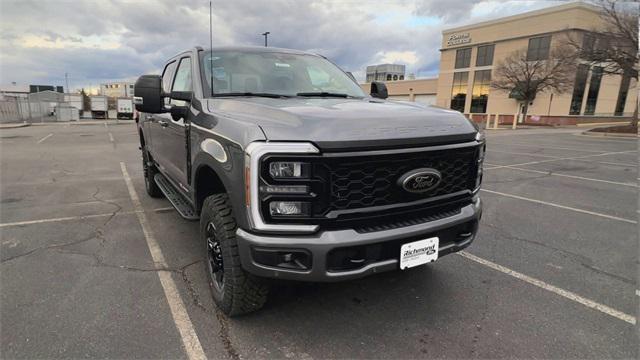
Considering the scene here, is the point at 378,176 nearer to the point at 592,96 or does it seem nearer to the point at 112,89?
the point at 592,96

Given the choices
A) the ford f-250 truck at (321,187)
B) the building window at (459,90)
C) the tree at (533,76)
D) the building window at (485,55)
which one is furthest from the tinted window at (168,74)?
the building window at (459,90)

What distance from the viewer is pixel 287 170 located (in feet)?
7.04

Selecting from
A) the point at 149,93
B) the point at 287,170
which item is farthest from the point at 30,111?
the point at 287,170

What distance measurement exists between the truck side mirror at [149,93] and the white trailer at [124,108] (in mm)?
43746

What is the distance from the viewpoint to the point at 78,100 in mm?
56594

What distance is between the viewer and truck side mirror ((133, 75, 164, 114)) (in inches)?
122

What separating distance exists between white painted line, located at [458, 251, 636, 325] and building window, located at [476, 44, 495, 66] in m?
55.0

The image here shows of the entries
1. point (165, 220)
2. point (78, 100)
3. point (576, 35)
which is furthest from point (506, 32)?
point (78, 100)

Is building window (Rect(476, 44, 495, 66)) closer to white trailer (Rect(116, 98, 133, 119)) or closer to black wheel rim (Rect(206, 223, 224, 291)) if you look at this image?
white trailer (Rect(116, 98, 133, 119))

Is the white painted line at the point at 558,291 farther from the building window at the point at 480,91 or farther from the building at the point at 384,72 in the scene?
the building at the point at 384,72

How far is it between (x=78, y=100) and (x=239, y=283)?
6561 centimetres

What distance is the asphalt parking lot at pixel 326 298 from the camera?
246 cm

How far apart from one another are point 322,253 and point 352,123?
2.53ft

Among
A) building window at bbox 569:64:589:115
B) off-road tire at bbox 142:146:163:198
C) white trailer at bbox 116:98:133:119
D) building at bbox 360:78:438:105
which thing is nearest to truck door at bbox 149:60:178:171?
off-road tire at bbox 142:146:163:198
